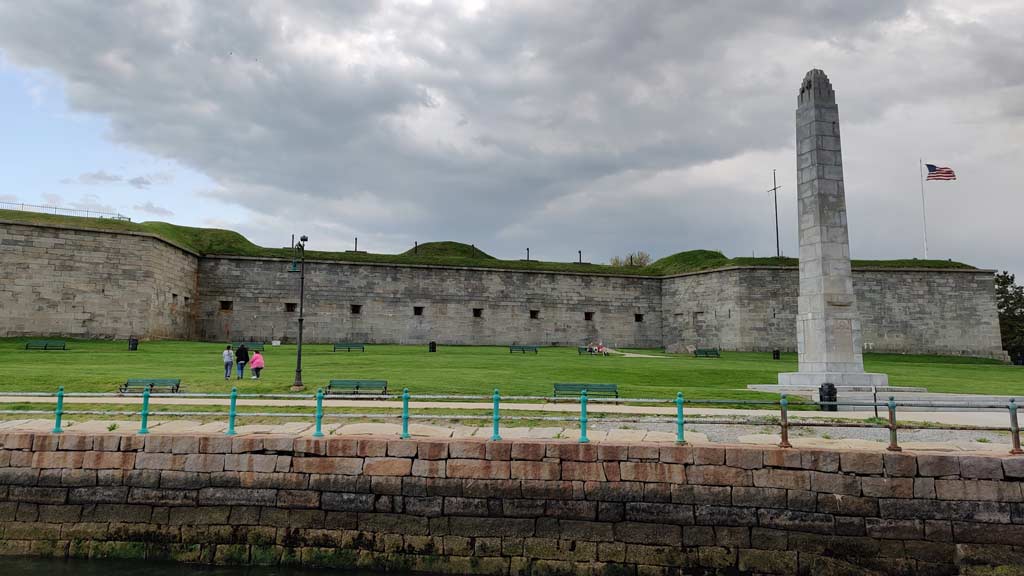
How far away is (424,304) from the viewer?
36219mm

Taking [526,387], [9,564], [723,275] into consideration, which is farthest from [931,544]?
[723,275]

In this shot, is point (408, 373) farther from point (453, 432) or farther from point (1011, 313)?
point (1011, 313)

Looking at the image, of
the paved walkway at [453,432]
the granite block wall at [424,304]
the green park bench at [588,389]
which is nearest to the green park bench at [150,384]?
the paved walkway at [453,432]

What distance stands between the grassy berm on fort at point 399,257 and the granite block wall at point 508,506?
907 inches

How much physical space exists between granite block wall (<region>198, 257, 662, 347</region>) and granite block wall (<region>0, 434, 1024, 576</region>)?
24806mm

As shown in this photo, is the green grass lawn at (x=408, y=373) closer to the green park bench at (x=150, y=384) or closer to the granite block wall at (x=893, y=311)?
the green park bench at (x=150, y=384)

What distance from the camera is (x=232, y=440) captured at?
9.27 meters

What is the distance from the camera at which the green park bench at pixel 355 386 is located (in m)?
13.5

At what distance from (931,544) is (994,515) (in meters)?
0.95

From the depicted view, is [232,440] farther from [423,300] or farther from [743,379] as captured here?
Answer: [423,300]

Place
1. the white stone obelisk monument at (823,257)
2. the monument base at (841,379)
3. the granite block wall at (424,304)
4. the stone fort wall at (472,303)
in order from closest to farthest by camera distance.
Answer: the monument base at (841,379) → the white stone obelisk monument at (823,257) → the stone fort wall at (472,303) → the granite block wall at (424,304)

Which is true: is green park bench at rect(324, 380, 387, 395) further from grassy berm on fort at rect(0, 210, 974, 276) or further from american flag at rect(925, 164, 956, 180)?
american flag at rect(925, 164, 956, 180)

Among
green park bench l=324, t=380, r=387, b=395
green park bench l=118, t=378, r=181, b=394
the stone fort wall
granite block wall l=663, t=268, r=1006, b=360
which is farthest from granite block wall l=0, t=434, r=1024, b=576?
granite block wall l=663, t=268, r=1006, b=360

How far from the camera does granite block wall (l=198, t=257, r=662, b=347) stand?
3334 centimetres
